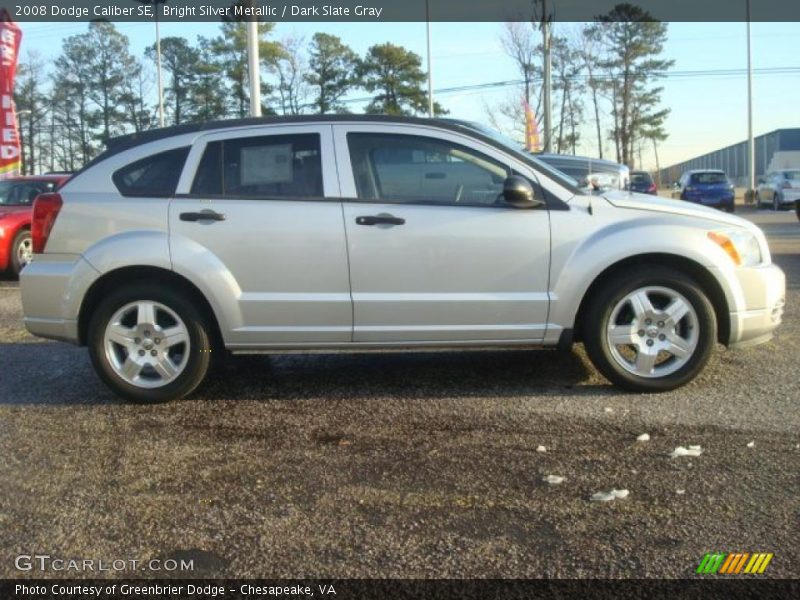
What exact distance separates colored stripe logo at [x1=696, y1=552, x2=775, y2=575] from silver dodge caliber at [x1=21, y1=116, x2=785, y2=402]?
216 cm

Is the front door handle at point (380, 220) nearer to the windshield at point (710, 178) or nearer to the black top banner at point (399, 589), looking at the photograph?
the black top banner at point (399, 589)

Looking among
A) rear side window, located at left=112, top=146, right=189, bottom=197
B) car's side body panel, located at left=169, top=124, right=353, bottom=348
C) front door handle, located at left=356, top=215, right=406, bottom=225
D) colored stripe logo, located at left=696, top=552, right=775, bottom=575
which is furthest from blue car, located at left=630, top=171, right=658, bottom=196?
colored stripe logo, located at left=696, top=552, right=775, bottom=575

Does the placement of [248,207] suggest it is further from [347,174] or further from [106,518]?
[106,518]

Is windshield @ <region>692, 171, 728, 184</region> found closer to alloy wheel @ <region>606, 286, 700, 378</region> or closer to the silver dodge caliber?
the silver dodge caliber

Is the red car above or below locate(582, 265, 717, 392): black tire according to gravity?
above

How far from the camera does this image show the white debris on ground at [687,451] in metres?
4.05

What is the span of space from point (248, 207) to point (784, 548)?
3.53 meters

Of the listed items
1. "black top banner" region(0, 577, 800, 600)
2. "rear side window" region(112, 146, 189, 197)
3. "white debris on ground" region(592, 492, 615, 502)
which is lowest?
"black top banner" region(0, 577, 800, 600)

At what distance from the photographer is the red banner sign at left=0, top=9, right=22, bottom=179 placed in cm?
1919

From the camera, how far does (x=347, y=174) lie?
5.21 metres

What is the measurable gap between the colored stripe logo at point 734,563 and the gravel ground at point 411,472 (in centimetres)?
→ 4

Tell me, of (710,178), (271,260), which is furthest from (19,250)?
(710,178)

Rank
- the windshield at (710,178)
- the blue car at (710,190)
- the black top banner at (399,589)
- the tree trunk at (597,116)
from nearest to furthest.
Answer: the black top banner at (399,589), the blue car at (710,190), the windshield at (710,178), the tree trunk at (597,116)

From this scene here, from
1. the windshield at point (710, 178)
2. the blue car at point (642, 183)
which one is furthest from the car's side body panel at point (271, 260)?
the windshield at point (710, 178)
